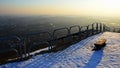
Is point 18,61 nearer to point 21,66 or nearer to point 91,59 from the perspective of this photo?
point 21,66

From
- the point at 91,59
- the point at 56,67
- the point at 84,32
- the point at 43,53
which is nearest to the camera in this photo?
the point at 56,67

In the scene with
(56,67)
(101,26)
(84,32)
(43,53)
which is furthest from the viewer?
(101,26)

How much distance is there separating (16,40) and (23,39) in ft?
1.03

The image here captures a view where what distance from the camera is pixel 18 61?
8.98 m

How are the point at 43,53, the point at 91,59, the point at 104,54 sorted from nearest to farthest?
the point at 91,59, the point at 104,54, the point at 43,53

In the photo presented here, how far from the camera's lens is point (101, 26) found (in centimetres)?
2153

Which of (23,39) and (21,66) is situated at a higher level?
(23,39)

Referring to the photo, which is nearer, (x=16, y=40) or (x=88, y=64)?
(x=88, y=64)

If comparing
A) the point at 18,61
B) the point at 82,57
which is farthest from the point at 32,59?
the point at 82,57

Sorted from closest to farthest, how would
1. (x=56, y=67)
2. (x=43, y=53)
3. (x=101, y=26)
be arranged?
1. (x=56, y=67)
2. (x=43, y=53)
3. (x=101, y=26)

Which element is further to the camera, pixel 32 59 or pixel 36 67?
pixel 32 59

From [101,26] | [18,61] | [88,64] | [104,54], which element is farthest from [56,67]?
[101,26]

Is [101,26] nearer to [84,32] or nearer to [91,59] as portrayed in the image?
[84,32]

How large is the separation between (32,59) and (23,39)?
1034 mm
